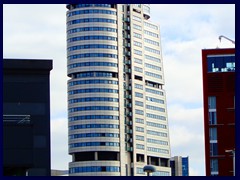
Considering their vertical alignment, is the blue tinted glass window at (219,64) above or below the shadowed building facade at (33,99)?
above

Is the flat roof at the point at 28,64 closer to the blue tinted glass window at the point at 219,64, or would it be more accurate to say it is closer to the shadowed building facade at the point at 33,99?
the shadowed building facade at the point at 33,99

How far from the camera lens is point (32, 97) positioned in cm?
5750

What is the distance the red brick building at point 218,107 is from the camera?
96.1 meters

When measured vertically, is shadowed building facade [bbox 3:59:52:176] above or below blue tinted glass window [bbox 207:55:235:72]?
below

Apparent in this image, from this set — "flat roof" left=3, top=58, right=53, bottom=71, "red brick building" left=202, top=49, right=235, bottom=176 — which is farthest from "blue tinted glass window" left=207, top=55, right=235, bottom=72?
"flat roof" left=3, top=58, right=53, bottom=71

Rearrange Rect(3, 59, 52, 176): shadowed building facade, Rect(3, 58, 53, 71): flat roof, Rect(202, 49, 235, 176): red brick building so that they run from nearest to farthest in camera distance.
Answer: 1. Rect(3, 59, 52, 176): shadowed building facade
2. Rect(3, 58, 53, 71): flat roof
3. Rect(202, 49, 235, 176): red brick building

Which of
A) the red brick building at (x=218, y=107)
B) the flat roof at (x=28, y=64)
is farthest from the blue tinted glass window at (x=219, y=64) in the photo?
the flat roof at (x=28, y=64)

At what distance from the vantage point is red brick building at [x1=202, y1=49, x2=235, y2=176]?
96.1 meters

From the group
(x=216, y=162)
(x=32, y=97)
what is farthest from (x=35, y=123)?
(x=216, y=162)

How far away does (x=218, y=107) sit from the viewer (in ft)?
325

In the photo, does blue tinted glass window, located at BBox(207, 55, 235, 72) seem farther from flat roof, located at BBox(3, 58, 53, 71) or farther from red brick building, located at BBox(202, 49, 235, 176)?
flat roof, located at BBox(3, 58, 53, 71)

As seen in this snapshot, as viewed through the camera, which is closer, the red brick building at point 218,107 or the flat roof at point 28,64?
the flat roof at point 28,64

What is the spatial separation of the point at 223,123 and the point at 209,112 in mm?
3301
